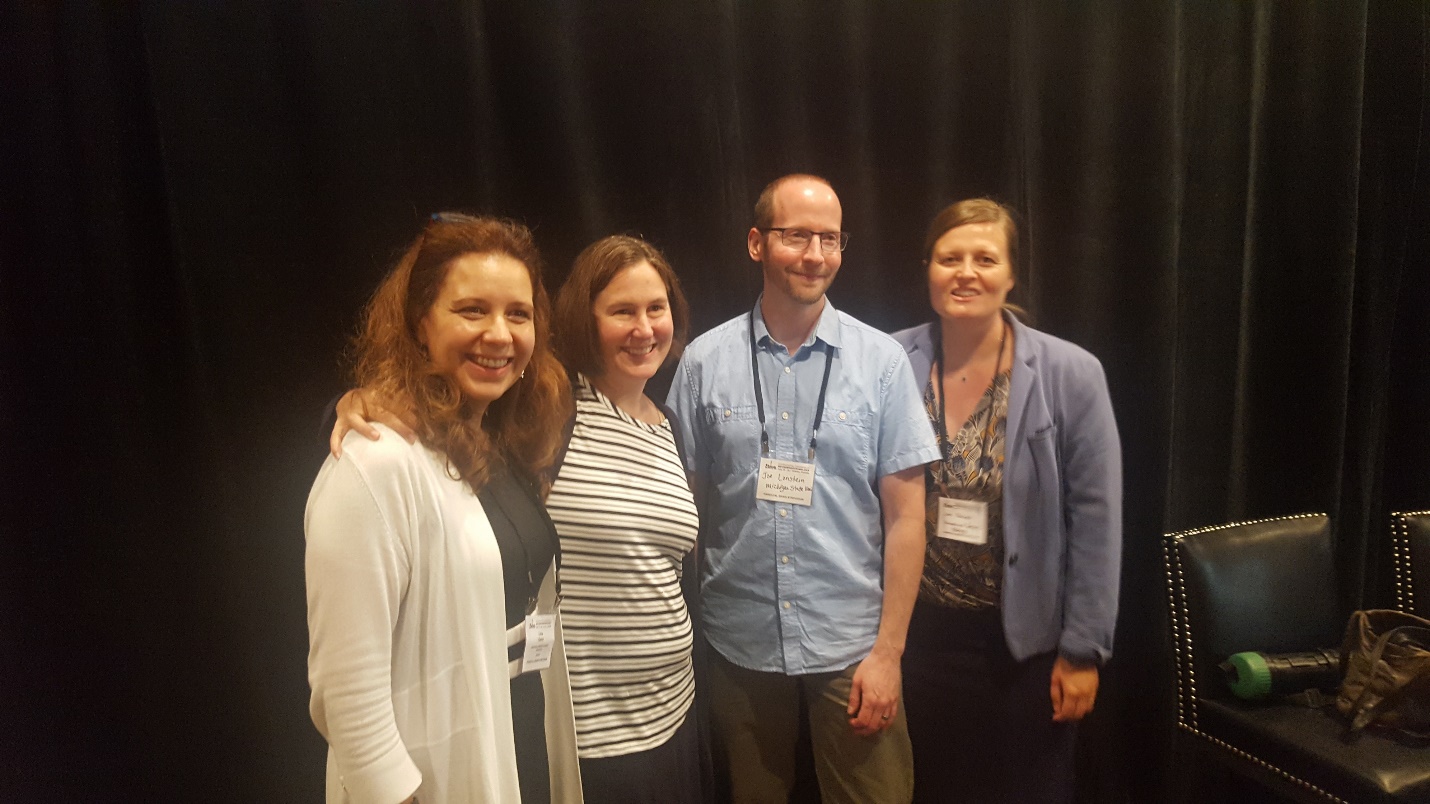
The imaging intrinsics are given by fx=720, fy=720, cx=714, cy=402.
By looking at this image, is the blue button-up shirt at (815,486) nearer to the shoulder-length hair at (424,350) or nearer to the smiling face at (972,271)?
the smiling face at (972,271)

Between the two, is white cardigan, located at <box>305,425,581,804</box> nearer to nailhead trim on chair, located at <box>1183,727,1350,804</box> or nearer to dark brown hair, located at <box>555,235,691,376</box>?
dark brown hair, located at <box>555,235,691,376</box>

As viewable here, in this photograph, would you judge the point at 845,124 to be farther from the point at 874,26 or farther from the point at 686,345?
the point at 686,345

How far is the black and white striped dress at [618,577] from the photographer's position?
4.91ft

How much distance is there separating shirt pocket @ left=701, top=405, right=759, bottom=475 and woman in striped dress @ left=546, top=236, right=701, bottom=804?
0.16m

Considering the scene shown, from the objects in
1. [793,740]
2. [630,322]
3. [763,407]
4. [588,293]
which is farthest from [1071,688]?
[588,293]

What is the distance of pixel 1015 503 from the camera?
1.77 meters

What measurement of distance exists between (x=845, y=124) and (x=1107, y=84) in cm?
74

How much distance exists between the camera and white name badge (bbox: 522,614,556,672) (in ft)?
4.72

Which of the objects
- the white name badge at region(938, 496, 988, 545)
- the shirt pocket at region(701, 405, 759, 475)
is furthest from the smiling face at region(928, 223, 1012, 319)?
the shirt pocket at region(701, 405, 759, 475)

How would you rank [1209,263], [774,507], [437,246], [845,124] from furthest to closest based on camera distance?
[1209,263] → [845,124] → [774,507] → [437,246]

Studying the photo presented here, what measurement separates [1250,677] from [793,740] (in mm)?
1272

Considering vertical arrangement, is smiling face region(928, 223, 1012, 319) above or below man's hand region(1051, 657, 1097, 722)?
above

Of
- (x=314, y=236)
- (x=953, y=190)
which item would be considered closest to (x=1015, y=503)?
(x=953, y=190)

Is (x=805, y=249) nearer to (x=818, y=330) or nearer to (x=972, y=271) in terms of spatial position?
(x=818, y=330)
